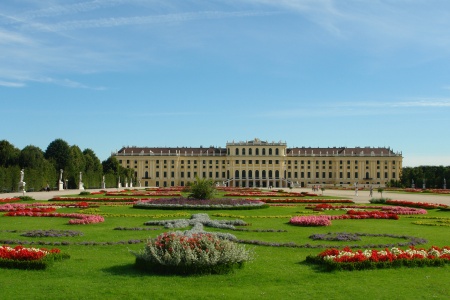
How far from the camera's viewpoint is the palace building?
336ft

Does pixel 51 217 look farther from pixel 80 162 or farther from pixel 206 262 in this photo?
pixel 80 162

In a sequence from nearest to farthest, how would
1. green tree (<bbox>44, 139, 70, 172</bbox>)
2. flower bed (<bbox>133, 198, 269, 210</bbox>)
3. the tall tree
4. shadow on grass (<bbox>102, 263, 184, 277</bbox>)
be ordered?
shadow on grass (<bbox>102, 263, 184, 277</bbox>) < flower bed (<bbox>133, 198, 269, 210</bbox>) < the tall tree < green tree (<bbox>44, 139, 70, 172</bbox>)

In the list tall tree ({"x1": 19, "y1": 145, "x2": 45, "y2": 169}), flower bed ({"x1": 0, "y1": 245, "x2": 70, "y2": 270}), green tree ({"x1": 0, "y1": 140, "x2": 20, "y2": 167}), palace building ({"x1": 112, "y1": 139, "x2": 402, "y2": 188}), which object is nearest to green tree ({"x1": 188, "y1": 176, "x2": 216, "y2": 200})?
flower bed ({"x1": 0, "y1": 245, "x2": 70, "y2": 270})

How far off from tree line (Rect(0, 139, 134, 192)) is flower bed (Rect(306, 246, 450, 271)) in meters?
36.9

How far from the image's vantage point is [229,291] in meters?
7.22

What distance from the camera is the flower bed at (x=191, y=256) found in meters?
8.05

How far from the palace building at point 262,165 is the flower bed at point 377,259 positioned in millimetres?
91709

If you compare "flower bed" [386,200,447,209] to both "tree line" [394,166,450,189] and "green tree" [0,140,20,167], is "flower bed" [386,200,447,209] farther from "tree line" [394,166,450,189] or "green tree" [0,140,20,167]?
"green tree" [0,140,20,167]

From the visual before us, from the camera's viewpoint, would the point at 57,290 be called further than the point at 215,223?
No

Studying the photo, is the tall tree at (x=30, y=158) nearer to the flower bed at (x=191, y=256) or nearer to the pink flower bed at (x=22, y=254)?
the pink flower bed at (x=22, y=254)

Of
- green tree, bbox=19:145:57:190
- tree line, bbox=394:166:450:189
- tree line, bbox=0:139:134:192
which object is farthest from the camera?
tree line, bbox=394:166:450:189

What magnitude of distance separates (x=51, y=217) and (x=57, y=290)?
1099 cm

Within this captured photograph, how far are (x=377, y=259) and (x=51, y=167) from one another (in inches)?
1761

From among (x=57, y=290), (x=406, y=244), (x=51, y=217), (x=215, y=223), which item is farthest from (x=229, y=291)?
(x=51, y=217)
